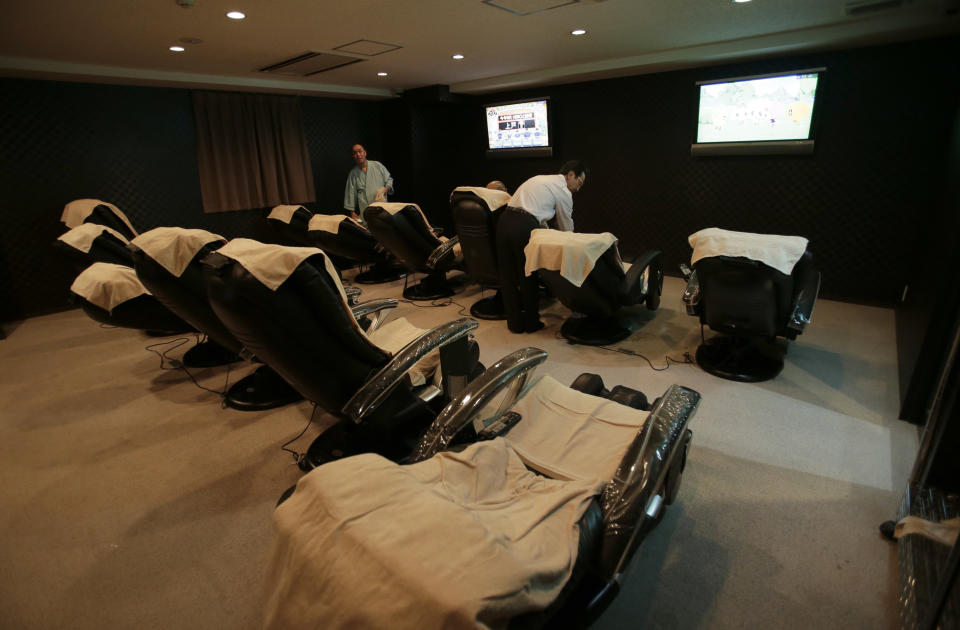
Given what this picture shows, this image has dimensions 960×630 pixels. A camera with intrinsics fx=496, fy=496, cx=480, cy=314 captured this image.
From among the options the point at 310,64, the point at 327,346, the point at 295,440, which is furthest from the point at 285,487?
the point at 310,64

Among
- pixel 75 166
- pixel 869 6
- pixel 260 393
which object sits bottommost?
pixel 260 393

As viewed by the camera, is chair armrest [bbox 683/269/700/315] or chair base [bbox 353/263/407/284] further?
chair base [bbox 353/263/407/284]

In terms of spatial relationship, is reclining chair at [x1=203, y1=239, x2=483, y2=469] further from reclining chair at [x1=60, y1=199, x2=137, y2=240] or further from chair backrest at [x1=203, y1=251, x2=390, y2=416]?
reclining chair at [x1=60, y1=199, x2=137, y2=240]

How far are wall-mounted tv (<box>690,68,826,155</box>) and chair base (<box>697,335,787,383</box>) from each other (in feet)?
6.50

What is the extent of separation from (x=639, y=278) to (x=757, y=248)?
2.97 feet

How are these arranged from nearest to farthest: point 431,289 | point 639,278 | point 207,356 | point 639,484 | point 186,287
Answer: point 639,484 → point 186,287 → point 639,278 → point 207,356 → point 431,289

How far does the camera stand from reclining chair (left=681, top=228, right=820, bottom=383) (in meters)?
2.55

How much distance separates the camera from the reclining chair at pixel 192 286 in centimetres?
232

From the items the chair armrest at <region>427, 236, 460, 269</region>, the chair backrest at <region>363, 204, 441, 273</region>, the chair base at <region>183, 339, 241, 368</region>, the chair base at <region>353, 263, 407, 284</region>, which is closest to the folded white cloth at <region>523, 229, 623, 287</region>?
the chair armrest at <region>427, 236, 460, 269</region>

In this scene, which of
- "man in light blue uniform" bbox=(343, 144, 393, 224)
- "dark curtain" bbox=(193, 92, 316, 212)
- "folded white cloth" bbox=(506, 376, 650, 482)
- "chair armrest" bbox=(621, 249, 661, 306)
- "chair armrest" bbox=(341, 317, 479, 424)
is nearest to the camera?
"folded white cloth" bbox=(506, 376, 650, 482)

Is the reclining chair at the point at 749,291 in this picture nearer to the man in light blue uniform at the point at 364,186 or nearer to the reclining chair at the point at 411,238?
the reclining chair at the point at 411,238

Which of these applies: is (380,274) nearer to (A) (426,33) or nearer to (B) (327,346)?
(A) (426,33)

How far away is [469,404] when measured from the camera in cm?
162

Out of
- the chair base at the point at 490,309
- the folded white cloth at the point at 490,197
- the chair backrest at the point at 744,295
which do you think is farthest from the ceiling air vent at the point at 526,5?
the chair base at the point at 490,309
